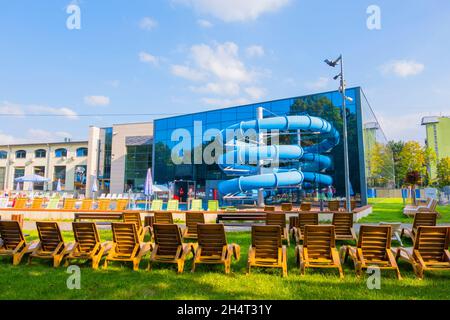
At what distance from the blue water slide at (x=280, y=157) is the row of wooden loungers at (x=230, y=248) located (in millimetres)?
13256

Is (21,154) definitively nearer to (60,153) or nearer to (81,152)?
(60,153)

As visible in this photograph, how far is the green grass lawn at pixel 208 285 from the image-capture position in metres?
4.11

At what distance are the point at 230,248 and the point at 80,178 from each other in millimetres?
40796

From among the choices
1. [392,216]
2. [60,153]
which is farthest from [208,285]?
[60,153]

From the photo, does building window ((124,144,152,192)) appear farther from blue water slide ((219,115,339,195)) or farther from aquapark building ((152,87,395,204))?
blue water slide ((219,115,339,195))

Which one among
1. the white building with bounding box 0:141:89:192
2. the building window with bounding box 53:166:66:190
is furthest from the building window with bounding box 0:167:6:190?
the building window with bounding box 53:166:66:190

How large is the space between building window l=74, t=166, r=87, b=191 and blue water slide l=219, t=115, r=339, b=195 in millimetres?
27243

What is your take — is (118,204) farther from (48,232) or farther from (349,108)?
(349,108)

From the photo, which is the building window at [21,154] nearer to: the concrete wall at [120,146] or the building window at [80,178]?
the building window at [80,178]

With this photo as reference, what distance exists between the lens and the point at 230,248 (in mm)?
5762

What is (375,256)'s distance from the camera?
5.21m

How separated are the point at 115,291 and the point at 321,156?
64.3 ft

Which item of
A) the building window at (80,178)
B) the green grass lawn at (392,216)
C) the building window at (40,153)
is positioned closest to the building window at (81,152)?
the building window at (80,178)
